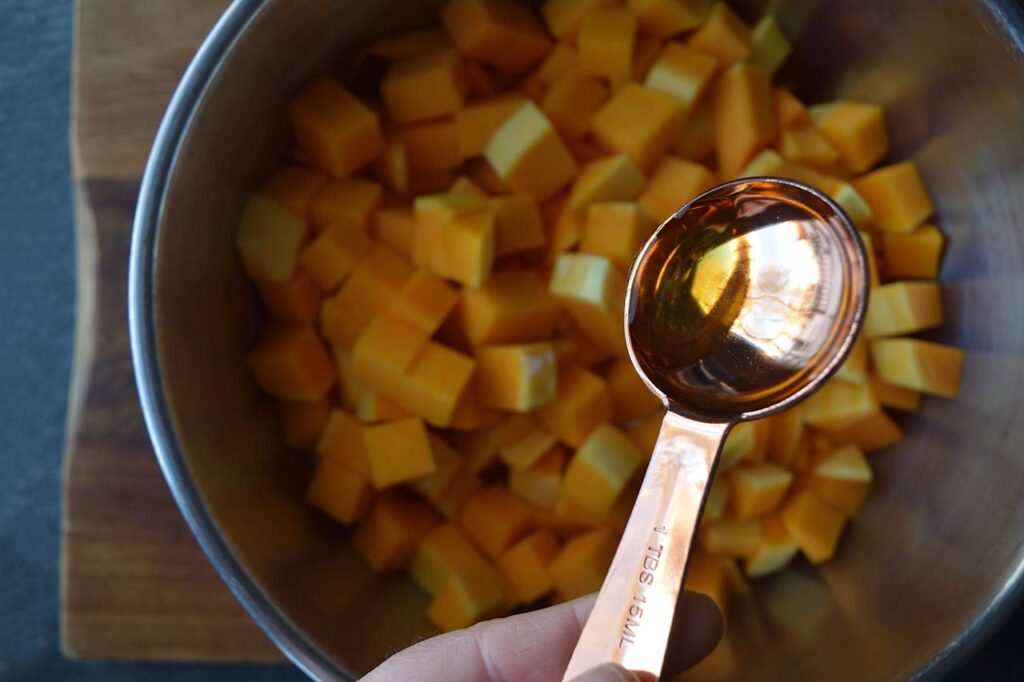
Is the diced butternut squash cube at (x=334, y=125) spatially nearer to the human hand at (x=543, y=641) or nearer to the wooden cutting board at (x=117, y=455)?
the wooden cutting board at (x=117, y=455)

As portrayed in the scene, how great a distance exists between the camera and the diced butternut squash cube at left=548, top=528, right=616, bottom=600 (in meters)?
1.45

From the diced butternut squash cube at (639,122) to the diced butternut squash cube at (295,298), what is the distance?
1.86 feet

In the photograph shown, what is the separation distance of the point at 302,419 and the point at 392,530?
9.8 inches

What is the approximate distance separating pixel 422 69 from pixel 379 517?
2.52 ft

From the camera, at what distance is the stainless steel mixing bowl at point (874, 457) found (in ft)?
4.06

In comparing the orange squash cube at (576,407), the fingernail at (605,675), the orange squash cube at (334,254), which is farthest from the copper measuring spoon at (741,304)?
the orange squash cube at (334,254)

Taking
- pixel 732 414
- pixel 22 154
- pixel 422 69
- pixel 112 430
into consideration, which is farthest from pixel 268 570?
pixel 22 154

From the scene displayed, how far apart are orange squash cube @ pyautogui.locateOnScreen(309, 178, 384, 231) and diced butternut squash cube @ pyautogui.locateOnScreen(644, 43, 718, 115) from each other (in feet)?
1.71

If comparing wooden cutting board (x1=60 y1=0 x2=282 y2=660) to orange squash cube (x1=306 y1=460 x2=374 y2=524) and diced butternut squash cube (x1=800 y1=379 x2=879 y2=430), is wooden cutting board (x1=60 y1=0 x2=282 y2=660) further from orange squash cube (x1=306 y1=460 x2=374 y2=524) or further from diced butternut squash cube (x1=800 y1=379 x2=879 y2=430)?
diced butternut squash cube (x1=800 y1=379 x2=879 y2=430)

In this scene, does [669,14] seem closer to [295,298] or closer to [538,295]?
[538,295]

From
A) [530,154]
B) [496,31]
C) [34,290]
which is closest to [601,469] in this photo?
[530,154]

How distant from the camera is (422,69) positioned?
1518 millimetres

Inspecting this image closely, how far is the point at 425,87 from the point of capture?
1519 mm

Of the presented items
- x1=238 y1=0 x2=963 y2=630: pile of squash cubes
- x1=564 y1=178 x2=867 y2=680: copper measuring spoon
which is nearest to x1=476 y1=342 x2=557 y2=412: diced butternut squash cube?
x1=238 y1=0 x2=963 y2=630: pile of squash cubes
